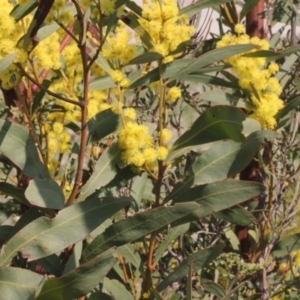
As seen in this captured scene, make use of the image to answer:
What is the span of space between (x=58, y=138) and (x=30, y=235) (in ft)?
1.37

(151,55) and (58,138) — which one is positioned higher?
(151,55)

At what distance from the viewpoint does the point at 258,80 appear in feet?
5.03

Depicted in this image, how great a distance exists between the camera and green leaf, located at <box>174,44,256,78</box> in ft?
4.61

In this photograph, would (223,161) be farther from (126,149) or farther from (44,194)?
(44,194)

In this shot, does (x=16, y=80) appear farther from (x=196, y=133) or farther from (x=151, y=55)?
(x=196, y=133)

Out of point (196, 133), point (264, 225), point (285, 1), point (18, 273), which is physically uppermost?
point (285, 1)

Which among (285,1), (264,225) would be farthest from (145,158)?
(285,1)

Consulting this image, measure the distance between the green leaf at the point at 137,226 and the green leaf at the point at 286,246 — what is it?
Answer: 0.59m

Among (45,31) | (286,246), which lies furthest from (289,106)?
(45,31)

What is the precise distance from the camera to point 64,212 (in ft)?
4.35

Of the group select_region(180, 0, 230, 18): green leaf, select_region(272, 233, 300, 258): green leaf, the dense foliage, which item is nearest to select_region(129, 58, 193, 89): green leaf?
the dense foliage

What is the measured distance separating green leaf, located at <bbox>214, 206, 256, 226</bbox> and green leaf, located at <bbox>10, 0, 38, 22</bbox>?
Result: 62 cm

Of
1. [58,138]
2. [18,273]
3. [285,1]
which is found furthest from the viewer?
[285,1]

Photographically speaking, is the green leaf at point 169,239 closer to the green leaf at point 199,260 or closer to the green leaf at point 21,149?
the green leaf at point 199,260
